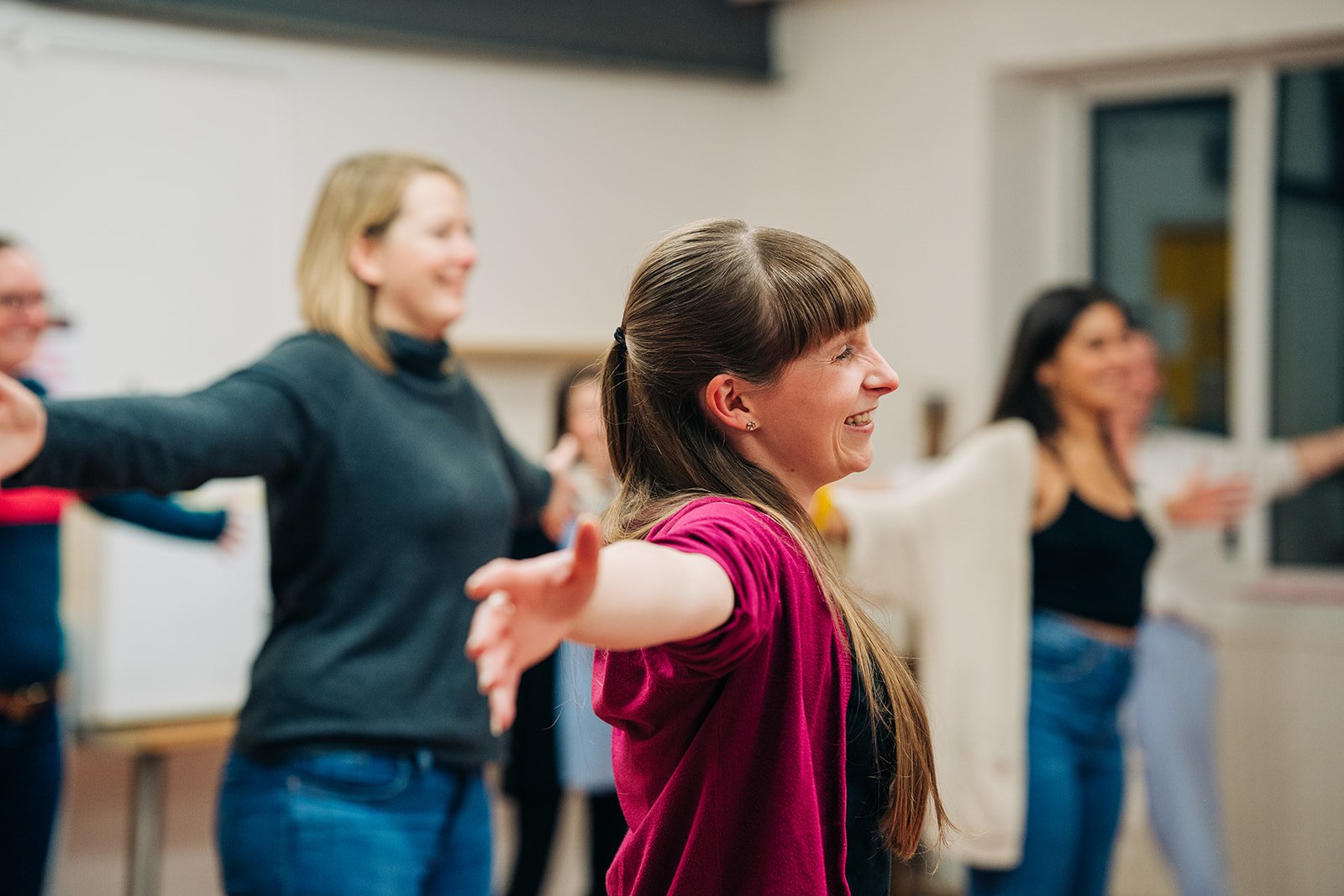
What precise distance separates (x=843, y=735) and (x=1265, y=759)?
10.3 feet

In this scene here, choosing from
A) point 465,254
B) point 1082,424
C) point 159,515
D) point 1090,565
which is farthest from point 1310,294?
point 159,515

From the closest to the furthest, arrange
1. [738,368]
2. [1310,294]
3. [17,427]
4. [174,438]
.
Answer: [738,368] → [17,427] → [174,438] → [1310,294]

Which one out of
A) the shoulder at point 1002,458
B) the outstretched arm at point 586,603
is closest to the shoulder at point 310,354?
the outstretched arm at point 586,603

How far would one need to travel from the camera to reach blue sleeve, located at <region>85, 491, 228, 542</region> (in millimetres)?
2598

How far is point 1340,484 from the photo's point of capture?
3.73m

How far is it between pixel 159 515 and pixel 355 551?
1.13 metres

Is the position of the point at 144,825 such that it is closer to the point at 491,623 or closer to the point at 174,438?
the point at 174,438

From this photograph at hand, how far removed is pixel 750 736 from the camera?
101 centimetres

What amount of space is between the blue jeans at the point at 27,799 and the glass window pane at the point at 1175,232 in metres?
3.09

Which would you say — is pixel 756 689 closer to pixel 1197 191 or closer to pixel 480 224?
pixel 480 224

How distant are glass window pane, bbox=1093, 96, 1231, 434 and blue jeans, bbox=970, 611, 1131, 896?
1748 mm

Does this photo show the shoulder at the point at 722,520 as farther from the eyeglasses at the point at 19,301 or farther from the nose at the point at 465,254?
the eyeglasses at the point at 19,301

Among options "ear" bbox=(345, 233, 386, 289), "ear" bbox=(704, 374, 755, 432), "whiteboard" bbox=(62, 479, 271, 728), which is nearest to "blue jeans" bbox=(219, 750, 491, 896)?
"ear" bbox=(345, 233, 386, 289)

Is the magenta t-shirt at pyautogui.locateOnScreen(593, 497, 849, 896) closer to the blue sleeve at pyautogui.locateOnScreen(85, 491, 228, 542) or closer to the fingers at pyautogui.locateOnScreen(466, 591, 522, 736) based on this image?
the fingers at pyautogui.locateOnScreen(466, 591, 522, 736)
